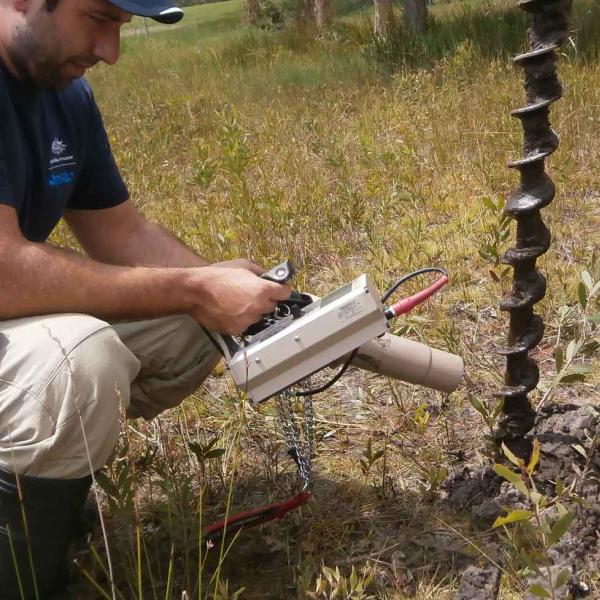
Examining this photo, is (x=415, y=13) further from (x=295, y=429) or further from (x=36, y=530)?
(x=36, y=530)

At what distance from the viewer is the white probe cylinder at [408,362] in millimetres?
2271

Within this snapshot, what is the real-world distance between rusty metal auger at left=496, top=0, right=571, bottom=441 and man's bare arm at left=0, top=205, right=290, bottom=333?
61 centimetres

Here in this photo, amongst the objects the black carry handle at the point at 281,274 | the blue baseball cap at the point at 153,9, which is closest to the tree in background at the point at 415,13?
the blue baseball cap at the point at 153,9

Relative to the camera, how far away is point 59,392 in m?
1.89

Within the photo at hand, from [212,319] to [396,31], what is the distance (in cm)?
725

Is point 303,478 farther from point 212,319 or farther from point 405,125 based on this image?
point 405,125

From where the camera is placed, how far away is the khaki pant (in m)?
1.88

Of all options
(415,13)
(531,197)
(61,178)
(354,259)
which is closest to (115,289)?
(61,178)

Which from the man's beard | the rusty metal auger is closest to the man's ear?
the man's beard

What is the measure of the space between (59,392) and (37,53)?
2.93ft

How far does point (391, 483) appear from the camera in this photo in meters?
2.44

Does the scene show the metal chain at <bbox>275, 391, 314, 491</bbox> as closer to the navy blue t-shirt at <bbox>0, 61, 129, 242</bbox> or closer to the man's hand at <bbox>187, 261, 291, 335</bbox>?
the man's hand at <bbox>187, 261, 291, 335</bbox>

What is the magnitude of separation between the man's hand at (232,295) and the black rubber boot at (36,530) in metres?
0.50

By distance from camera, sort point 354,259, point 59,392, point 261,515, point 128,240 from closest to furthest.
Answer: point 59,392 → point 261,515 → point 128,240 → point 354,259
